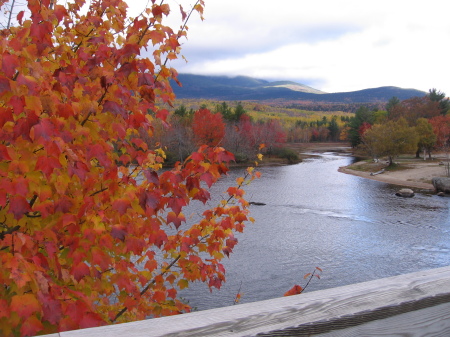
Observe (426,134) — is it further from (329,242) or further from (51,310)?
(51,310)

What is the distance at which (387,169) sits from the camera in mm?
48688

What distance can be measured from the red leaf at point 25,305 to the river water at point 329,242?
9.00 metres

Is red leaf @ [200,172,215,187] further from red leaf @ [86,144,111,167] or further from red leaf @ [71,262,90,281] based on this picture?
red leaf @ [71,262,90,281]

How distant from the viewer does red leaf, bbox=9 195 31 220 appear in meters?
2.37

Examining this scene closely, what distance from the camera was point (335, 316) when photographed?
4.37 feet

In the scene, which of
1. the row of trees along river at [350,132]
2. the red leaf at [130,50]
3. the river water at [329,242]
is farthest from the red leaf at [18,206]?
the row of trees along river at [350,132]

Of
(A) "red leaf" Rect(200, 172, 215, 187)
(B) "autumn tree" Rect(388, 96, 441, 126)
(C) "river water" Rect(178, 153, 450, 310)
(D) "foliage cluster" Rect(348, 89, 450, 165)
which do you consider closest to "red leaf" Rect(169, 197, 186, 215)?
(A) "red leaf" Rect(200, 172, 215, 187)

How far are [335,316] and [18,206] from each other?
1.94 metres

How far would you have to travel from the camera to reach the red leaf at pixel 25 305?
6.44 feet

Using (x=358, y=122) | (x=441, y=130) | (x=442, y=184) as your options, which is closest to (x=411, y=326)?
(x=442, y=184)

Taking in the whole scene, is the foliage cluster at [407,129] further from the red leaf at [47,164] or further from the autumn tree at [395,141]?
the red leaf at [47,164]

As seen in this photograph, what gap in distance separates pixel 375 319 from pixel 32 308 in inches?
63.5

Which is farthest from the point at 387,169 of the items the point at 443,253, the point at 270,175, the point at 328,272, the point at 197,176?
the point at 197,176

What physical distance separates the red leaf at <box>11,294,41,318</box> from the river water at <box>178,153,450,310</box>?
9000mm
